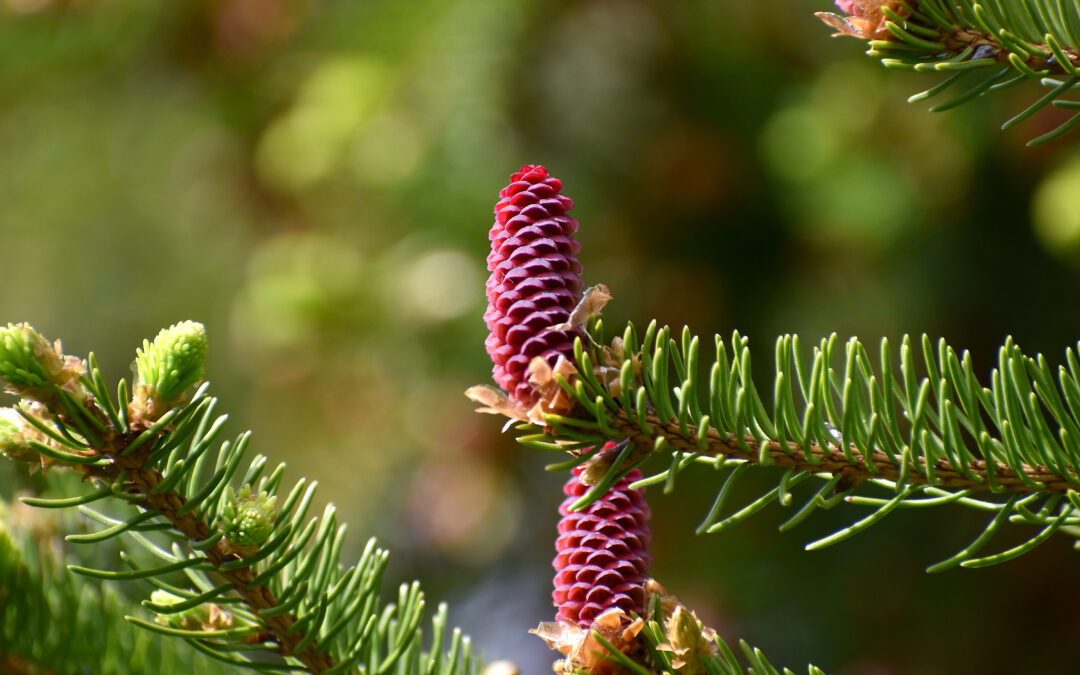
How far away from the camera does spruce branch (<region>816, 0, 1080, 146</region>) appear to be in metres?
0.43

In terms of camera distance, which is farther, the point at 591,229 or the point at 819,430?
the point at 591,229

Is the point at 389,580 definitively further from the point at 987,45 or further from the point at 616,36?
the point at 987,45

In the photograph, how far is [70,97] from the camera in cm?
193

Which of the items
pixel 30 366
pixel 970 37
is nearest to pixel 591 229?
pixel 970 37

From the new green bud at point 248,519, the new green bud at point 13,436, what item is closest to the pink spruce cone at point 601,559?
the new green bud at point 248,519

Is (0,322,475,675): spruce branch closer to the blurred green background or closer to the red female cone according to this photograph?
the red female cone

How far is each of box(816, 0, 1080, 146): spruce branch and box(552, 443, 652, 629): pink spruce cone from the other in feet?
0.77

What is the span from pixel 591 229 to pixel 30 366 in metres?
1.17

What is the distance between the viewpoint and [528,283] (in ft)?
1.29

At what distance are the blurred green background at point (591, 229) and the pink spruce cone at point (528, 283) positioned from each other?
80 centimetres

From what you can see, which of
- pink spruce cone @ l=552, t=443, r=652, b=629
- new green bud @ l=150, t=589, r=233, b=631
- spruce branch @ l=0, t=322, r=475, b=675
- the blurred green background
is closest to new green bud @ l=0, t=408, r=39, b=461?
spruce branch @ l=0, t=322, r=475, b=675

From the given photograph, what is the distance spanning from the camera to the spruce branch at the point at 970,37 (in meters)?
0.43

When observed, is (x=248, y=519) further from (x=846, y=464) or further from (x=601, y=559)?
(x=846, y=464)

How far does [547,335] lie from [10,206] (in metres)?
2.71
